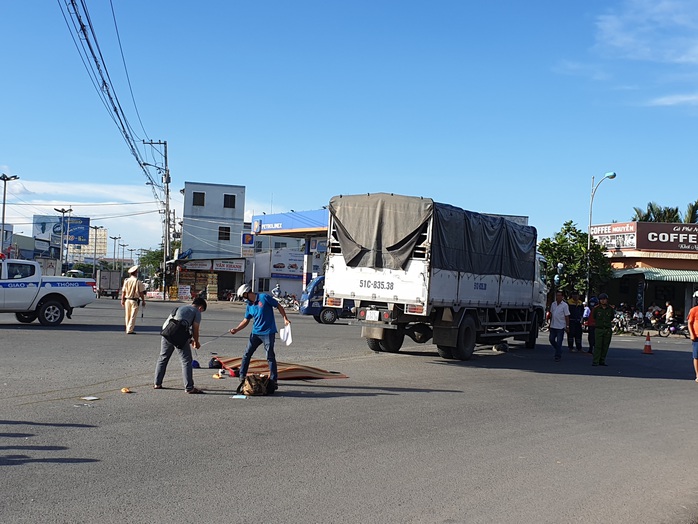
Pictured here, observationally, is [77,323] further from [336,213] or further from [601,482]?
[601,482]

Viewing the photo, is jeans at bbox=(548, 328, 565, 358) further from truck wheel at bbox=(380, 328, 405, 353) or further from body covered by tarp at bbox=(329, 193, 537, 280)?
truck wheel at bbox=(380, 328, 405, 353)

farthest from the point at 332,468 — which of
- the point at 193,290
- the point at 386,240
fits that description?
the point at 193,290

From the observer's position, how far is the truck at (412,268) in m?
15.7

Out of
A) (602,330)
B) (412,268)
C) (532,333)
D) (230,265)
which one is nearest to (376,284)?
(412,268)

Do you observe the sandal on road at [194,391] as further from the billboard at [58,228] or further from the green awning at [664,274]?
the billboard at [58,228]

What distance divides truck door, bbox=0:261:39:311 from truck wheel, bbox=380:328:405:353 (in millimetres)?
10681

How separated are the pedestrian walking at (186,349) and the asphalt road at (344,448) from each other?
0.32 meters

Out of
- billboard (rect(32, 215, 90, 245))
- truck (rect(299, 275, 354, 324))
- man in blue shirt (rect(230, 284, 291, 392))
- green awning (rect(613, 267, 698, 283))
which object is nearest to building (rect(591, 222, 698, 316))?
green awning (rect(613, 267, 698, 283))

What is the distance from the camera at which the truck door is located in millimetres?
20688

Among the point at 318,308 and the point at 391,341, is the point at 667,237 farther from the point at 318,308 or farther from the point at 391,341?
the point at 391,341

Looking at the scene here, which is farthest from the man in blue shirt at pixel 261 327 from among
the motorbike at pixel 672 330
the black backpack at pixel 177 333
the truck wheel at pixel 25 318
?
the motorbike at pixel 672 330

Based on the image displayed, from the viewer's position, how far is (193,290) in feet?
189

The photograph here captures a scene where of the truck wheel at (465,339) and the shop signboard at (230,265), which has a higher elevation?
the shop signboard at (230,265)

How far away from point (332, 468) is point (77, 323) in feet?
62.1
